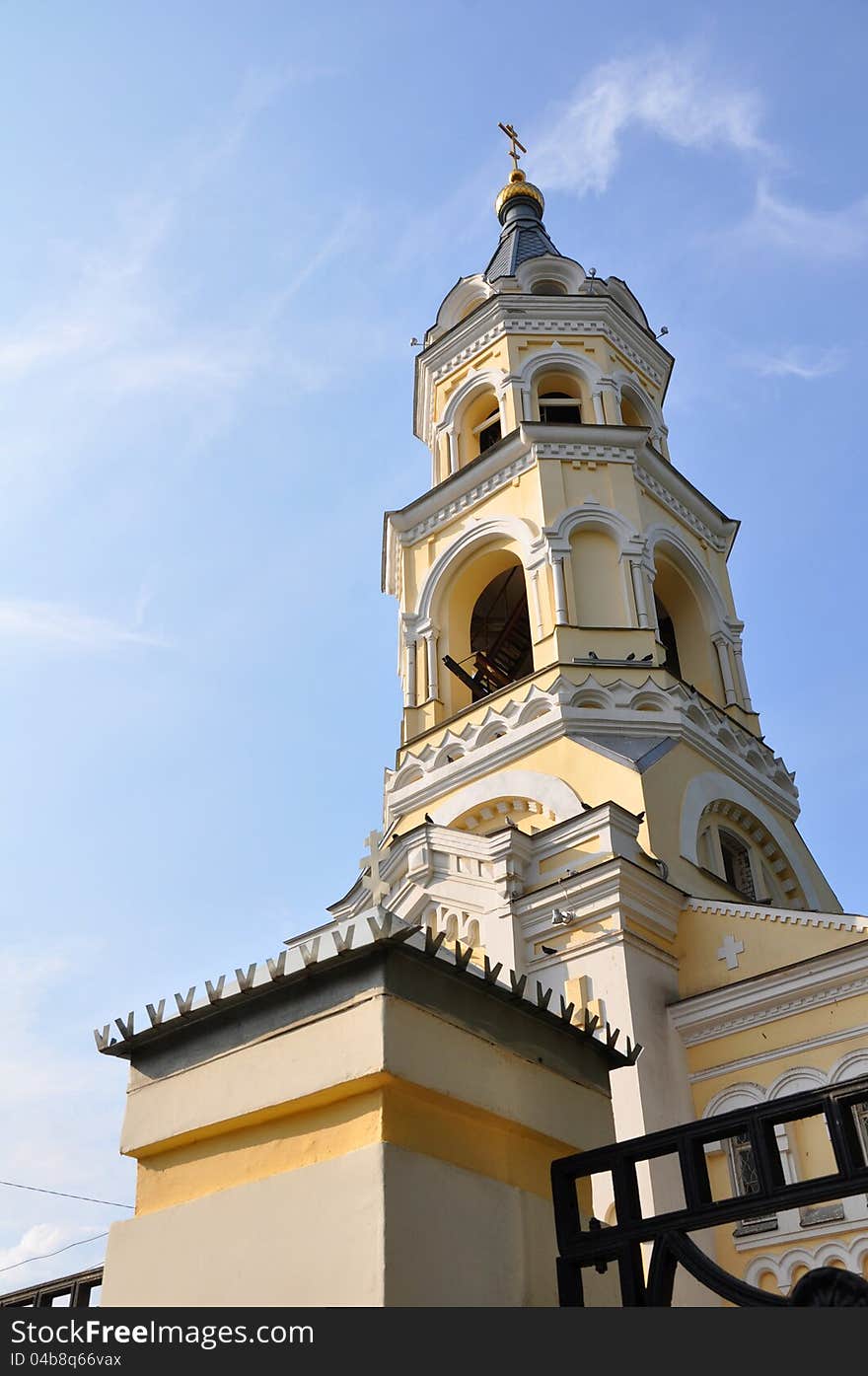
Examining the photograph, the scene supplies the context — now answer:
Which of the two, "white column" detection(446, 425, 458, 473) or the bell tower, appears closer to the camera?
the bell tower

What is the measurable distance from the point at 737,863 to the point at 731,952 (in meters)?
3.25

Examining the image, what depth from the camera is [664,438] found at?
1975cm

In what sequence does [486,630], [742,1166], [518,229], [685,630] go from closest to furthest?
[742,1166]
[685,630]
[486,630]
[518,229]

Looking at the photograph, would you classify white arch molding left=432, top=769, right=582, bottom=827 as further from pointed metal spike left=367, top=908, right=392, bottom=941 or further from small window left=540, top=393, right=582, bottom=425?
pointed metal spike left=367, top=908, right=392, bottom=941

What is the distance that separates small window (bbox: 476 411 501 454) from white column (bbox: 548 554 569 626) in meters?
4.19

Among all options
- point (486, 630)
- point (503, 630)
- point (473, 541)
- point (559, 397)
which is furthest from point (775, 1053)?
point (559, 397)

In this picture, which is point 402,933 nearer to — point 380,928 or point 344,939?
point 380,928

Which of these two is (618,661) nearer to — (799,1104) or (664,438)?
(664,438)

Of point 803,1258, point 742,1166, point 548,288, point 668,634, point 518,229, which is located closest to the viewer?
point 803,1258

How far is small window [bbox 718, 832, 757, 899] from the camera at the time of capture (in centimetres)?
1470

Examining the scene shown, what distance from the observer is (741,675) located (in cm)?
1694

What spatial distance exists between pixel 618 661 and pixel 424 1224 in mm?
10904

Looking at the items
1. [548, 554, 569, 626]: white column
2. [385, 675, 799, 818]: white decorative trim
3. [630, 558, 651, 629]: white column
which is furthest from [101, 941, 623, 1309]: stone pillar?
[630, 558, 651, 629]: white column
